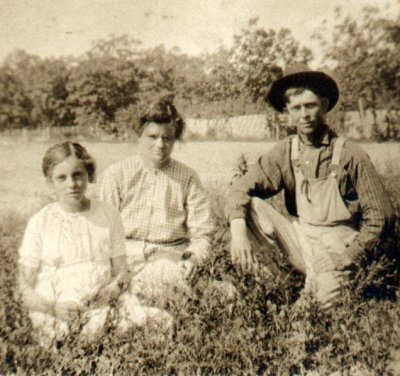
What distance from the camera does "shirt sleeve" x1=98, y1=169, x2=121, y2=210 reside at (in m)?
2.65

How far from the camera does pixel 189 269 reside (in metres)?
2.35

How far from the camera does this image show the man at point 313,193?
251 centimetres

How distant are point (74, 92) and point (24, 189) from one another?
1035 mm

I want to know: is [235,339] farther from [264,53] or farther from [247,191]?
[264,53]

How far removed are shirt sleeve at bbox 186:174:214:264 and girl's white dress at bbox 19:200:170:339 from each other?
0.49 m

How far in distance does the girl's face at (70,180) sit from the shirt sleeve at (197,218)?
0.69m

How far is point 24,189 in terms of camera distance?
415 centimetres

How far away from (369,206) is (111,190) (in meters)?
1.36

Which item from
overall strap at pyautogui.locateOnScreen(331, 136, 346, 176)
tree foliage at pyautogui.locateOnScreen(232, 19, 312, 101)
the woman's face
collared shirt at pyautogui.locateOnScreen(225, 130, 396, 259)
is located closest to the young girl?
the woman's face

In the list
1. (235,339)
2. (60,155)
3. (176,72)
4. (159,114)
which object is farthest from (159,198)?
(176,72)

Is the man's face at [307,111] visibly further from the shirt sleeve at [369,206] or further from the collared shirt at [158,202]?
the collared shirt at [158,202]

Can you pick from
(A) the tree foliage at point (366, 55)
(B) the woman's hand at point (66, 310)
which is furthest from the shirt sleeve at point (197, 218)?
(A) the tree foliage at point (366, 55)

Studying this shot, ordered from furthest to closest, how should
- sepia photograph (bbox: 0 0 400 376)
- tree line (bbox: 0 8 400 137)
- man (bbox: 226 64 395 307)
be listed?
tree line (bbox: 0 8 400 137) → man (bbox: 226 64 395 307) → sepia photograph (bbox: 0 0 400 376)

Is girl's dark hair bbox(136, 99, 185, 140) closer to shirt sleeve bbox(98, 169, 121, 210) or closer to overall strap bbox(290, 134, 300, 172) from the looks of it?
shirt sleeve bbox(98, 169, 121, 210)
